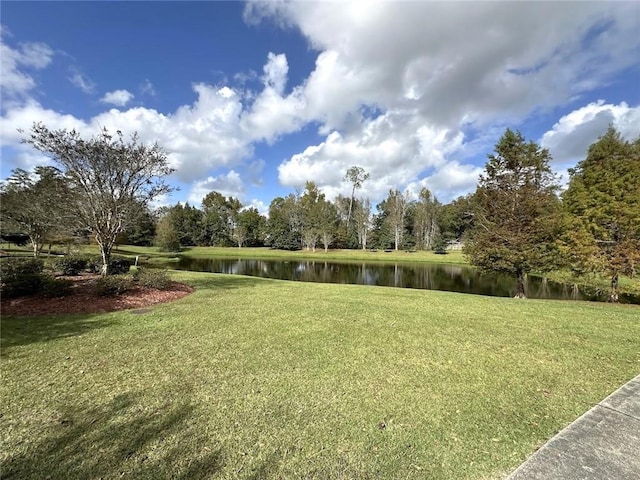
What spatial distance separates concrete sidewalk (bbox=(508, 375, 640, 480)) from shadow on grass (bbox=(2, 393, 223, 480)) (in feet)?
8.81

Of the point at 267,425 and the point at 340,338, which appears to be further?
the point at 340,338

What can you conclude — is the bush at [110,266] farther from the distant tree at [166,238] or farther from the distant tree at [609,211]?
the distant tree at [166,238]

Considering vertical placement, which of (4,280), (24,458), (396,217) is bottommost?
(24,458)

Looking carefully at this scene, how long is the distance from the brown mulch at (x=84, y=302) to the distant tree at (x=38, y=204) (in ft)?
8.55

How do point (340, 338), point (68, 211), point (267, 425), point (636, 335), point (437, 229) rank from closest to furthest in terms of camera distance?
point (267, 425), point (340, 338), point (636, 335), point (68, 211), point (437, 229)

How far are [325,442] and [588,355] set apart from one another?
5007 millimetres

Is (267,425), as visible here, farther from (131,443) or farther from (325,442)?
(131,443)

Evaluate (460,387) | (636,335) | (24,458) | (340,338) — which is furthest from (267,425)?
(636,335)

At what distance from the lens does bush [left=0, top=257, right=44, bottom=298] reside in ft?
26.0

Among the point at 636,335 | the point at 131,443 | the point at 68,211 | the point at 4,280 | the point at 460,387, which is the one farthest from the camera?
the point at 68,211

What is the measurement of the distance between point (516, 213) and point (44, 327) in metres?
15.5

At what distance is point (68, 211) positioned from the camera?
1020cm

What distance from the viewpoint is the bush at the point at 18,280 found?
7926 mm

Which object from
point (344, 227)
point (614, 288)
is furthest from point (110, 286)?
point (344, 227)
